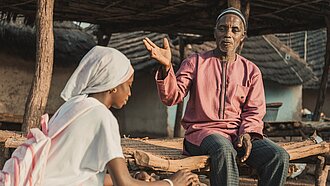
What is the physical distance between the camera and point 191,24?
10641 mm

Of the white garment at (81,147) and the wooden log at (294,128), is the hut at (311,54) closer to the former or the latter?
the wooden log at (294,128)

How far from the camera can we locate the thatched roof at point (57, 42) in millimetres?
11438

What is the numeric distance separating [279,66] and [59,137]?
13177 millimetres

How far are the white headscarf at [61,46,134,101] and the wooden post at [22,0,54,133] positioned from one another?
3.07 meters

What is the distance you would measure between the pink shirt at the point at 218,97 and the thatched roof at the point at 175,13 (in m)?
3.86

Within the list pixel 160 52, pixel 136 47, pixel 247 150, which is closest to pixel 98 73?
pixel 160 52

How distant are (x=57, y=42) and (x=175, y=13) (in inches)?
130

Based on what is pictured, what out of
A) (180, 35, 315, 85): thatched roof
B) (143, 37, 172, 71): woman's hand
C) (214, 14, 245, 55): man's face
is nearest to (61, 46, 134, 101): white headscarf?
(143, 37, 172, 71): woman's hand

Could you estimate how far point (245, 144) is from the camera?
14.6ft

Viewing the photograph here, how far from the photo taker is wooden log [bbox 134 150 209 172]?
404 cm

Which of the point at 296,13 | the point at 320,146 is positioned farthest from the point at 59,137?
the point at 296,13

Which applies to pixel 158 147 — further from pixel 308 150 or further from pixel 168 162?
pixel 308 150

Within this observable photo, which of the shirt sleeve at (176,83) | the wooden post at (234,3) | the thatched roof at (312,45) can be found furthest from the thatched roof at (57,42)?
the thatched roof at (312,45)

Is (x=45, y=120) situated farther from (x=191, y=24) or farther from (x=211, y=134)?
(x=191, y=24)
